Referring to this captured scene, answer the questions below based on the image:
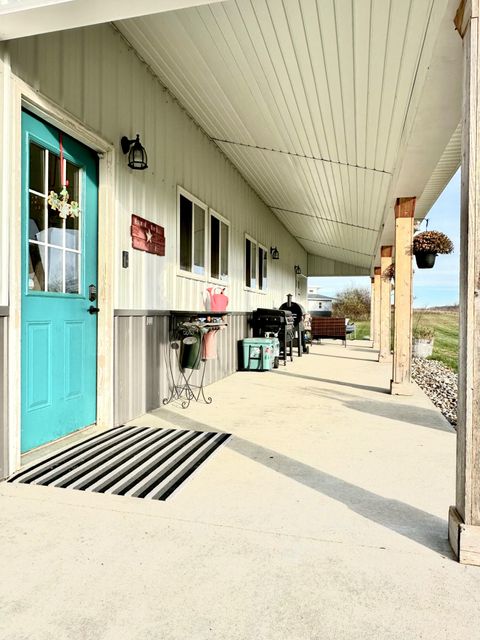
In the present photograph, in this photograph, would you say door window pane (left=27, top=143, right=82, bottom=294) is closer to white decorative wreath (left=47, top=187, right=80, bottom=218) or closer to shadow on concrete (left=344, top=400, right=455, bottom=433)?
white decorative wreath (left=47, top=187, right=80, bottom=218)

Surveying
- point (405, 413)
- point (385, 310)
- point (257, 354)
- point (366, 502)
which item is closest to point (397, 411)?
point (405, 413)

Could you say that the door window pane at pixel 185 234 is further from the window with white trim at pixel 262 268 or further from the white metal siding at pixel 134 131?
the window with white trim at pixel 262 268

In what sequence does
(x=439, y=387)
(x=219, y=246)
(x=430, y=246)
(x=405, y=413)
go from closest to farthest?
(x=405, y=413) < (x=430, y=246) < (x=439, y=387) < (x=219, y=246)

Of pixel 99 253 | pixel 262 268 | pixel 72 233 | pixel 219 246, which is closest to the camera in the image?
pixel 72 233

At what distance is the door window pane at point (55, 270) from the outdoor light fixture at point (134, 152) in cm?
113

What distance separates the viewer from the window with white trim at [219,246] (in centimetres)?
612

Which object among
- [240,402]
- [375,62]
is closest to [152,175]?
[375,62]

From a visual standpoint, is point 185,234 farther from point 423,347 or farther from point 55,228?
point 423,347

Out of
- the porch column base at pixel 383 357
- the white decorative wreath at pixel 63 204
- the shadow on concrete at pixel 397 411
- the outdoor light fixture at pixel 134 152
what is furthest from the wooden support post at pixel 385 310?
the white decorative wreath at pixel 63 204

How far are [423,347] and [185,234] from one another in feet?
24.3

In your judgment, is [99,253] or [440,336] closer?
[99,253]

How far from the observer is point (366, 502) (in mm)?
2148

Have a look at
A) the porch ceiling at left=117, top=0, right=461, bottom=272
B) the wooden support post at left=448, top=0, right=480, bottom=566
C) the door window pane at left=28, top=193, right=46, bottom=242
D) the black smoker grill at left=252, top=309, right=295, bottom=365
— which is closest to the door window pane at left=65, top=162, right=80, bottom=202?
the door window pane at left=28, top=193, right=46, bottom=242

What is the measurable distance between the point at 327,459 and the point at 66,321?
6.73 feet
